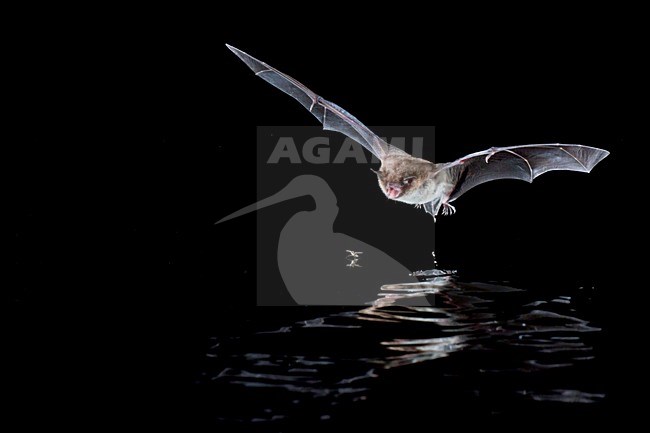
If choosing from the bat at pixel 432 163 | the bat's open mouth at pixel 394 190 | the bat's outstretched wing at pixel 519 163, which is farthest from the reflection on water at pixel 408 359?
the bat's outstretched wing at pixel 519 163

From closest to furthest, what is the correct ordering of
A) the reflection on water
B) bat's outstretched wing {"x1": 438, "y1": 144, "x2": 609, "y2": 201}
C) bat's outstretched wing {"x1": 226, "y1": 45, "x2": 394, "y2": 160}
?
the reflection on water
bat's outstretched wing {"x1": 438, "y1": 144, "x2": 609, "y2": 201}
bat's outstretched wing {"x1": 226, "y1": 45, "x2": 394, "y2": 160}

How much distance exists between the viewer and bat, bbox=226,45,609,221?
20.7ft

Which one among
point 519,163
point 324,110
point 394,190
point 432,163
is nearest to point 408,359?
point 394,190

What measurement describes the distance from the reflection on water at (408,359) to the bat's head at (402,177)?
1.16 metres

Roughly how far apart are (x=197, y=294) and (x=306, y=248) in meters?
1.33

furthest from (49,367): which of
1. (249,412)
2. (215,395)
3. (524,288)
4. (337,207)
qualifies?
(524,288)

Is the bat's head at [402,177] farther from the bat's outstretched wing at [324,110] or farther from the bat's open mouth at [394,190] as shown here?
the bat's outstretched wing at [324,110]

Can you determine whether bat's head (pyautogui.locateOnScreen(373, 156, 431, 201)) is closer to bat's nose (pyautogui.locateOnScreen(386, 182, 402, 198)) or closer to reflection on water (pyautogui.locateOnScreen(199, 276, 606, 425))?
bat's nose (pyautogui.locateOnScreen(386, 182, 402, 198))

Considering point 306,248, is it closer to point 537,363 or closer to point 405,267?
point 405,267

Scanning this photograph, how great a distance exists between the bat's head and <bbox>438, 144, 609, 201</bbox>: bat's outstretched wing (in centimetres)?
22

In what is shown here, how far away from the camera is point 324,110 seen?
7465mm

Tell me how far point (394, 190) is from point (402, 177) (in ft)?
0.49

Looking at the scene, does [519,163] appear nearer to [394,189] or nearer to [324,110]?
[394,189]

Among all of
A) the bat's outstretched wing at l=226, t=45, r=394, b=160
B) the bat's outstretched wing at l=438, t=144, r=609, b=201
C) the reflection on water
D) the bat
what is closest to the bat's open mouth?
the bat
